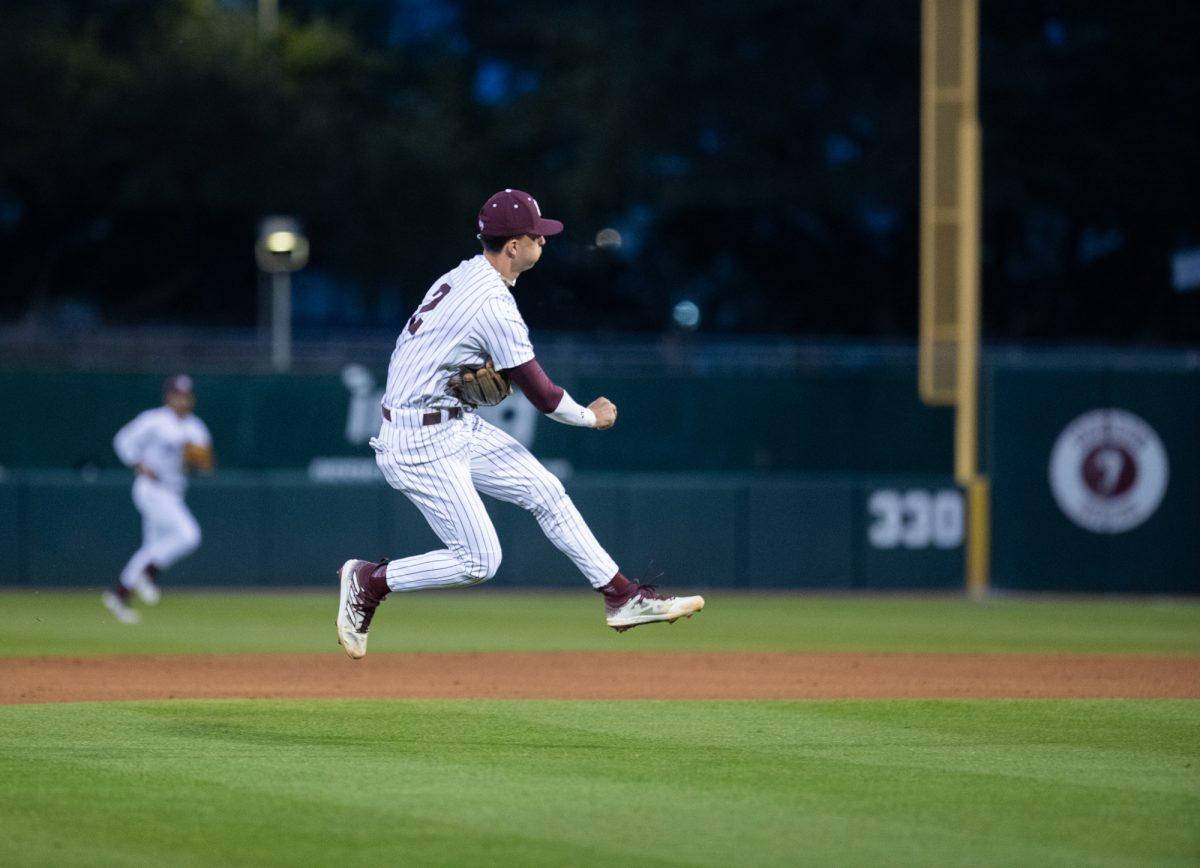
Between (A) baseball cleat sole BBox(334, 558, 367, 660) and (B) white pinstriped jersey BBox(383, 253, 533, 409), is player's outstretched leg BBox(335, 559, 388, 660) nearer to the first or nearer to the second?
(A) baseball cleat sole BBox(334, 558, 367, 660)

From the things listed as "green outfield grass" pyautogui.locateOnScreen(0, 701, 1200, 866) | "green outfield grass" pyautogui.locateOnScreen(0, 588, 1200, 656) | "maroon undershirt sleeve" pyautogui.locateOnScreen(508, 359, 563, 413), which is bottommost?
"green outfield grass" pyautogui.locateOnScreen(0, 588, 1200, 656)

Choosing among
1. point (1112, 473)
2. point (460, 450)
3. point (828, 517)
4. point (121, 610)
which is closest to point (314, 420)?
point (121, 610)

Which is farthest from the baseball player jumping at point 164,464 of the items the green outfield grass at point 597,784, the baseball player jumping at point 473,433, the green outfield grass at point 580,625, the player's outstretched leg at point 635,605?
the player's outstretched leg at point 635,605

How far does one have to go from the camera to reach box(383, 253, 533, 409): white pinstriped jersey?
712 centimetres

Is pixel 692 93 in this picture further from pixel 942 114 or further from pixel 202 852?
pixel 202 852

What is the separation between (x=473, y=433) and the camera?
7.50m

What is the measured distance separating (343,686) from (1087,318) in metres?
26.6

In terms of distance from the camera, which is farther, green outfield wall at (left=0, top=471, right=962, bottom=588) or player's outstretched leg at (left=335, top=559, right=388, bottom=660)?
green outfield wall at (left=0, top=471, right=962, bottom=588)

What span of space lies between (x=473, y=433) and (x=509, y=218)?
35.6 inches

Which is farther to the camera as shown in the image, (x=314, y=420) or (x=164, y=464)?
(x=314, y=420)

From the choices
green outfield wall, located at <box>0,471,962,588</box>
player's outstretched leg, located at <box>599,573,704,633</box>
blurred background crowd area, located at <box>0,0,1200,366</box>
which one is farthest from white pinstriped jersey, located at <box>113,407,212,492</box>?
blurred background crowd area, located at <box>0,0,1200,366</box>

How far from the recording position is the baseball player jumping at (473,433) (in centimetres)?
716

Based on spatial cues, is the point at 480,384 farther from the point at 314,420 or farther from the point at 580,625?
the point at 314,420

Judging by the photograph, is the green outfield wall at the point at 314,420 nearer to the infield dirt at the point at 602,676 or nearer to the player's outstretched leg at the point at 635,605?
the infield dirt at the point at 602,676
